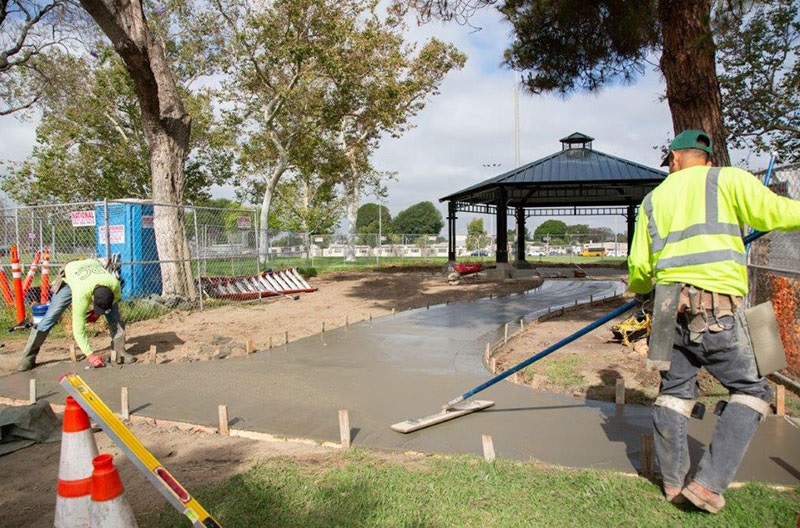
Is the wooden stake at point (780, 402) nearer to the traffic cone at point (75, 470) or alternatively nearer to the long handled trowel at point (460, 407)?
the long handled trowel at point (460, 407)

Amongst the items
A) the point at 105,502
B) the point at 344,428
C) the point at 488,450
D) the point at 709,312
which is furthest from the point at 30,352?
the point at 709,312

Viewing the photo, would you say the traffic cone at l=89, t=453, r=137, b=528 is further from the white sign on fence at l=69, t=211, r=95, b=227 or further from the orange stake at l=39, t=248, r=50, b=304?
the white sign on fence at l=69, t=211, r=95, b=227

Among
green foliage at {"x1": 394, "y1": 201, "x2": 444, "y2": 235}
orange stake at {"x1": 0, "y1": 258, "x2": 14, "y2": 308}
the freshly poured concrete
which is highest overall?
green foliage at {"x1": 394, "y1": 201, "x2": 444, "y2": 235}

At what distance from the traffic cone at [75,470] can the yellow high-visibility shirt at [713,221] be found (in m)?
3.27

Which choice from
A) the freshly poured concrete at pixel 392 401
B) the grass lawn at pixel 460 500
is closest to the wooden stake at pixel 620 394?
the freshly poured concrete at pixel 392 401

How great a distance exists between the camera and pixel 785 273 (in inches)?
203

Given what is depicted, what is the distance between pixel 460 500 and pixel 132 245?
11.9 m

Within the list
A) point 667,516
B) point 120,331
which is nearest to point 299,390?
point 120,331

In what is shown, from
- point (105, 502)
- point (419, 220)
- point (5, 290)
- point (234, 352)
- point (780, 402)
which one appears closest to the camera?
point (105, 502)

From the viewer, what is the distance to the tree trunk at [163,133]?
11.3m

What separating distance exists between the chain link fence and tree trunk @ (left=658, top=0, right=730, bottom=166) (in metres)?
1.31

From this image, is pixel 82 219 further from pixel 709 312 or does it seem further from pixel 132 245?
pixel 709 312

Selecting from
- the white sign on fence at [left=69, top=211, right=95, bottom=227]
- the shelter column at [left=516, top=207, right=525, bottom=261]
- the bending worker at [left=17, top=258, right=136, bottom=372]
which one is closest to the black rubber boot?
the bending worker at [left=17, top=258, right=136, bottom=372]

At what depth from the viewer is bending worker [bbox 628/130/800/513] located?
8.90ft
